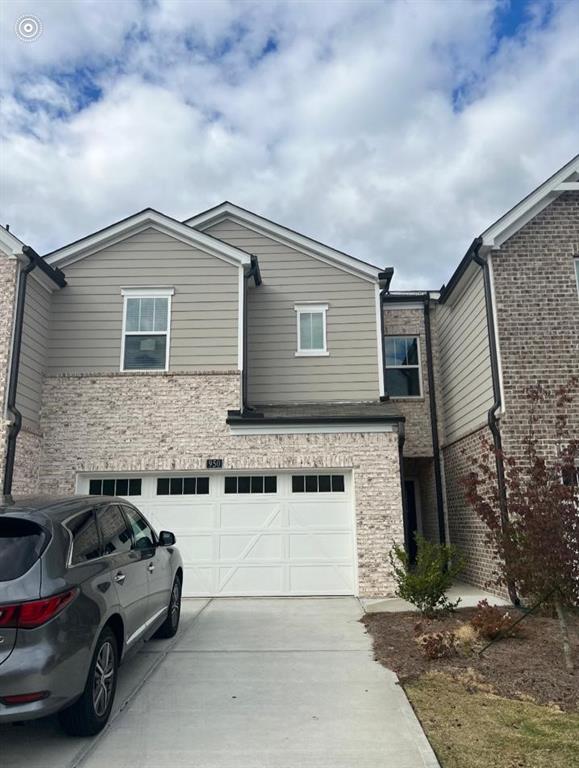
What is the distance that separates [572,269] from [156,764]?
10278mm

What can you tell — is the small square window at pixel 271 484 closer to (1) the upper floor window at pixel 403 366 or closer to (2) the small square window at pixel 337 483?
(2) the small square window at pixel 337 483

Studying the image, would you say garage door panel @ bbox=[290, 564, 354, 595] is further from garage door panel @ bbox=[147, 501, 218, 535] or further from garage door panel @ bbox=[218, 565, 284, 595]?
garage door panel @ bbox=[147, 501, 218, 535]

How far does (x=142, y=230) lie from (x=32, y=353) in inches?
136

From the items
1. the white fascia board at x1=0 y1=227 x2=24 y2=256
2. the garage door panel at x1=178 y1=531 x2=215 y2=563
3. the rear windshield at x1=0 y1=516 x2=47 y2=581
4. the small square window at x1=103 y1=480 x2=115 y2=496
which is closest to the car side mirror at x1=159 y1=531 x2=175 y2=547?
the rear windshield at x1=0 y1=516 x2=47 y2=581

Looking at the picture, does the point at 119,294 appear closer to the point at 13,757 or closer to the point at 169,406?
the point at 169,406

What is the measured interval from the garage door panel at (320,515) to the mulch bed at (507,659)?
2.43 meters

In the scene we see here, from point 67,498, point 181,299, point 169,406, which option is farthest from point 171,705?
point 181,299

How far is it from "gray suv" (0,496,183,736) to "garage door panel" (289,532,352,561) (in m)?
5.20

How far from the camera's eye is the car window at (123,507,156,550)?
20.4 ft

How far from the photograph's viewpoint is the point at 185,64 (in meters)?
10.4

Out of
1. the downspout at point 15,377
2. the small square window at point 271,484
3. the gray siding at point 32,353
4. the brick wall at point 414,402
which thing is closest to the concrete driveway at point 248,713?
the small square window at point 271,484

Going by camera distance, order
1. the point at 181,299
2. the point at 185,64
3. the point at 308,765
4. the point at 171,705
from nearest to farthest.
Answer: the point at 308,765
the point at 171,705
the point at 185,64
the point at 181,299

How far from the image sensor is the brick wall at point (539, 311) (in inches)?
395

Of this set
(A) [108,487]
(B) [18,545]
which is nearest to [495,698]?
(B) [18,545]
